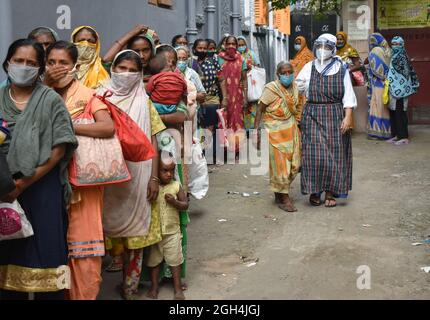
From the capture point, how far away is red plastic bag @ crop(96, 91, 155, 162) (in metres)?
3.89

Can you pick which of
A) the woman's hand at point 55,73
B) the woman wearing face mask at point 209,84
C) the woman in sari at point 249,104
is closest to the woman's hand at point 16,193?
the woman's hand at point 55,73

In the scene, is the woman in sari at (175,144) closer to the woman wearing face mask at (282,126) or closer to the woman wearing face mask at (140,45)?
the woman wearing face mask at (140,45)

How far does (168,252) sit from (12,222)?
4.66ft

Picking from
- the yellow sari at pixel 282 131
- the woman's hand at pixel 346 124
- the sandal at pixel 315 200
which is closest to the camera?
the woman's hand at pixel 346 124

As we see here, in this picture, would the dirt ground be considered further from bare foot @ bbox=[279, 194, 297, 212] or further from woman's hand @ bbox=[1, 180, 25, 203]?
woman's hand @ bbox=[1, 180, 25, 203]

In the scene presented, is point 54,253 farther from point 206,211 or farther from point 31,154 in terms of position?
point 206,211

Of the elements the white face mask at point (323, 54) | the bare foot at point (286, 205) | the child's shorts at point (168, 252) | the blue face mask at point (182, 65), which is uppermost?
the white face mask at point (323, 54)

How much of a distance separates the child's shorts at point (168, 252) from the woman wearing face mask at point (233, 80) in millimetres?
5783

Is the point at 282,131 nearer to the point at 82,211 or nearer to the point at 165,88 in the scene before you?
the point at 165,88

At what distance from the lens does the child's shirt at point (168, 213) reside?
4.42m

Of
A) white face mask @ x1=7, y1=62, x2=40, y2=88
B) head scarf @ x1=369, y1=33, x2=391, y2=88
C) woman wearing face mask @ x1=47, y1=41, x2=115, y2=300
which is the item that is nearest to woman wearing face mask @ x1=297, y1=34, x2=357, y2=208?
→ woman wearing face mask @ x1=47, y1=41, x2=115, y2=300

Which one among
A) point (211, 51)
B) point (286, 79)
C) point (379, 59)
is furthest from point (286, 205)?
point (379, 59)
